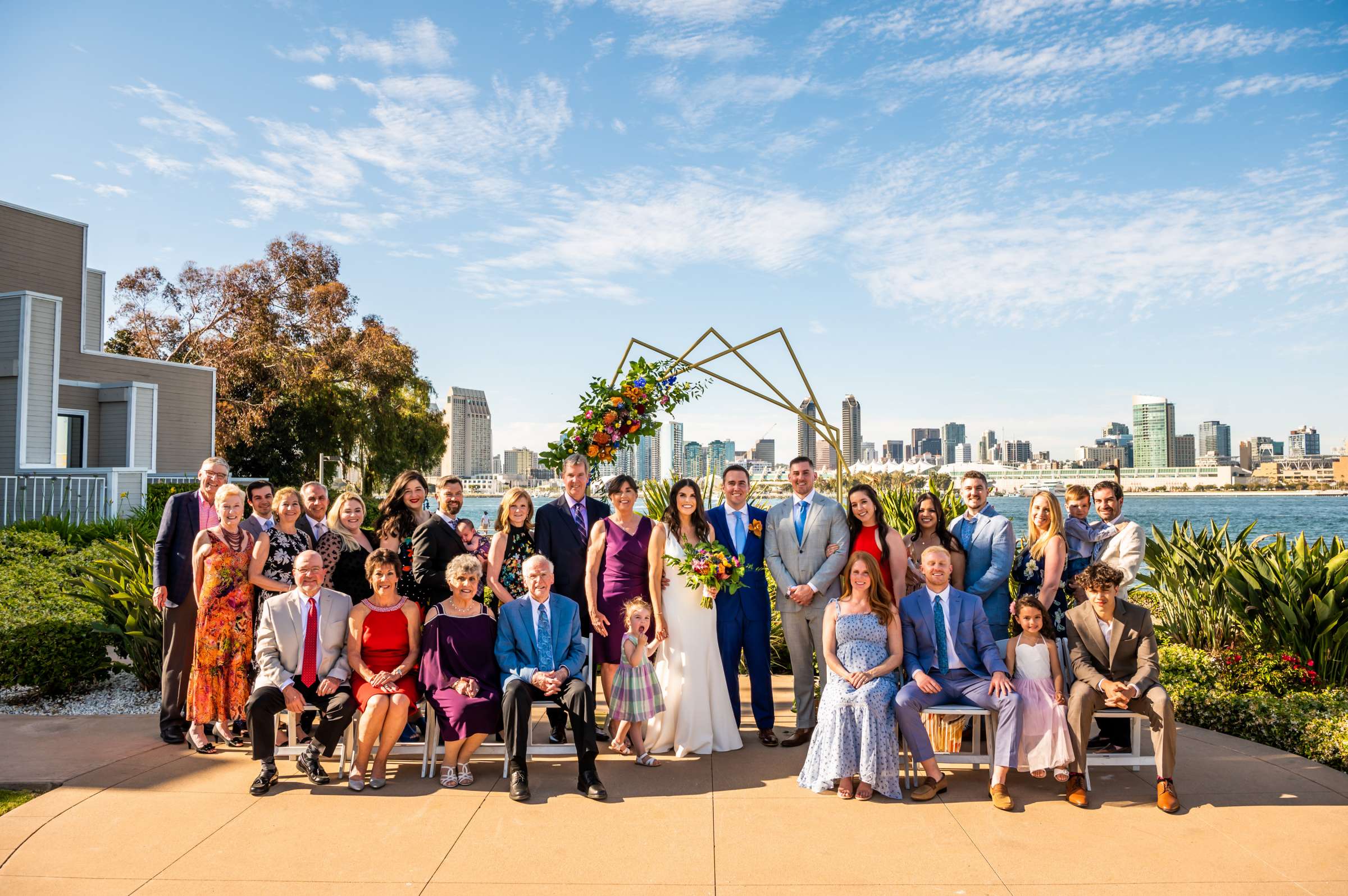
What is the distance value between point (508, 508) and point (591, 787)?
2.07 metres

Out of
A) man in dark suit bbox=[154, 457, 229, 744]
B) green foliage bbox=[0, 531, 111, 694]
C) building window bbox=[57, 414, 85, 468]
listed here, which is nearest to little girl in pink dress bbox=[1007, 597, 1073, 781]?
man in dark suit bbox=[154, 457, 229, 744]

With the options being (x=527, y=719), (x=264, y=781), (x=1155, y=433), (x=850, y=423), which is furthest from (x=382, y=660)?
(x=1155, y=433)

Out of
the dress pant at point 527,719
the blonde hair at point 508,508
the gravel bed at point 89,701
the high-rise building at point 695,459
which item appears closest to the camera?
the dress pant at point 527,719

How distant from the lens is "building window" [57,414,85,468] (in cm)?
1853

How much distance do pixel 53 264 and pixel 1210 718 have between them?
2281 centimetres

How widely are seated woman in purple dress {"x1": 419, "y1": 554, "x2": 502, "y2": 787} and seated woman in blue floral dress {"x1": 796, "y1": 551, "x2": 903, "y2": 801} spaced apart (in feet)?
6.22

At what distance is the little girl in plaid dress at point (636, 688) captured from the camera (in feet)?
17.5

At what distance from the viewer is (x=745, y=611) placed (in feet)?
19.6

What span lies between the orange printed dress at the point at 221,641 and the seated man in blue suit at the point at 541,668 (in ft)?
5.48

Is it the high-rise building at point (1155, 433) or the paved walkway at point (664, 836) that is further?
the high-rise building at point (1155, 433)

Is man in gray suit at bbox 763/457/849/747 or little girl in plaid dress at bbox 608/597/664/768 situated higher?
man in gray suit at bbox 763/457/849/747

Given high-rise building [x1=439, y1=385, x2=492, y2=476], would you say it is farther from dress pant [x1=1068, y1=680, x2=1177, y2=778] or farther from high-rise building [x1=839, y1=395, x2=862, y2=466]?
dress pant [x1=1068, y1=680, x2=1177, y2=778]

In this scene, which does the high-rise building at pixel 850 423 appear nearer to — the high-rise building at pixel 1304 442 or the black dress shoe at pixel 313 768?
the black dress shoe at pixel 313 768

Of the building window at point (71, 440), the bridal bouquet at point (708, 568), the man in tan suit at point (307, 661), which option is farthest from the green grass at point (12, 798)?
the building window at point (71, 440)
